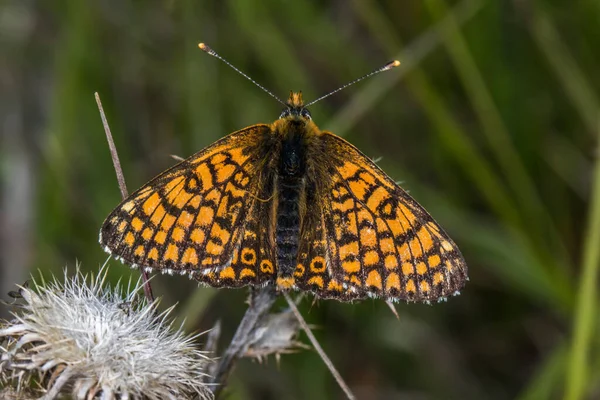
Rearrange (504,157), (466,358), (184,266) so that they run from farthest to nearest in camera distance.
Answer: (466,358) < (504,157) < (184,266)

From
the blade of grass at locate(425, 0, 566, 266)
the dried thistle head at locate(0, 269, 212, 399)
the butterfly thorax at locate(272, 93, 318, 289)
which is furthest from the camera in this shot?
the blade of grass at locate(425, 0, 566, 266)

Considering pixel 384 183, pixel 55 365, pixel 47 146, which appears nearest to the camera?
pixel 55 365

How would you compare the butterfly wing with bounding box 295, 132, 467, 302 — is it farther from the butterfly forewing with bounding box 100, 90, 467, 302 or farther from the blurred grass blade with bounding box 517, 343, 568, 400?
the blurred grass blade with bounding box 517, 343, 568, 400

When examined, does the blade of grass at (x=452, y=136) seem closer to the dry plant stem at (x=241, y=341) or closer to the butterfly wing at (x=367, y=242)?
the butterfly wing at (x=367, y=242)

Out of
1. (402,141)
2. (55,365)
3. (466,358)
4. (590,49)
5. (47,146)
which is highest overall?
(590,49)

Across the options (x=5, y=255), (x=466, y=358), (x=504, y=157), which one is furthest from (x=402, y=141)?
(x=5, y=255)

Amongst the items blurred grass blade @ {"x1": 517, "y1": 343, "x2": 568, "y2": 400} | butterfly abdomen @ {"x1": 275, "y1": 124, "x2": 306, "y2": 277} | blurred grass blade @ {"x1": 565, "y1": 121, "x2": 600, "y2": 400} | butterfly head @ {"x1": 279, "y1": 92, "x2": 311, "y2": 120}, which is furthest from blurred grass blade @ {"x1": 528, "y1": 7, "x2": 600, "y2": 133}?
butterfly abdomen @ {"x1": 275, "y1": 124, "x2": 306, "y2": 277}

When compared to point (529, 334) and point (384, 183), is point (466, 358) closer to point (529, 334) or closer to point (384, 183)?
point (529, 334)
